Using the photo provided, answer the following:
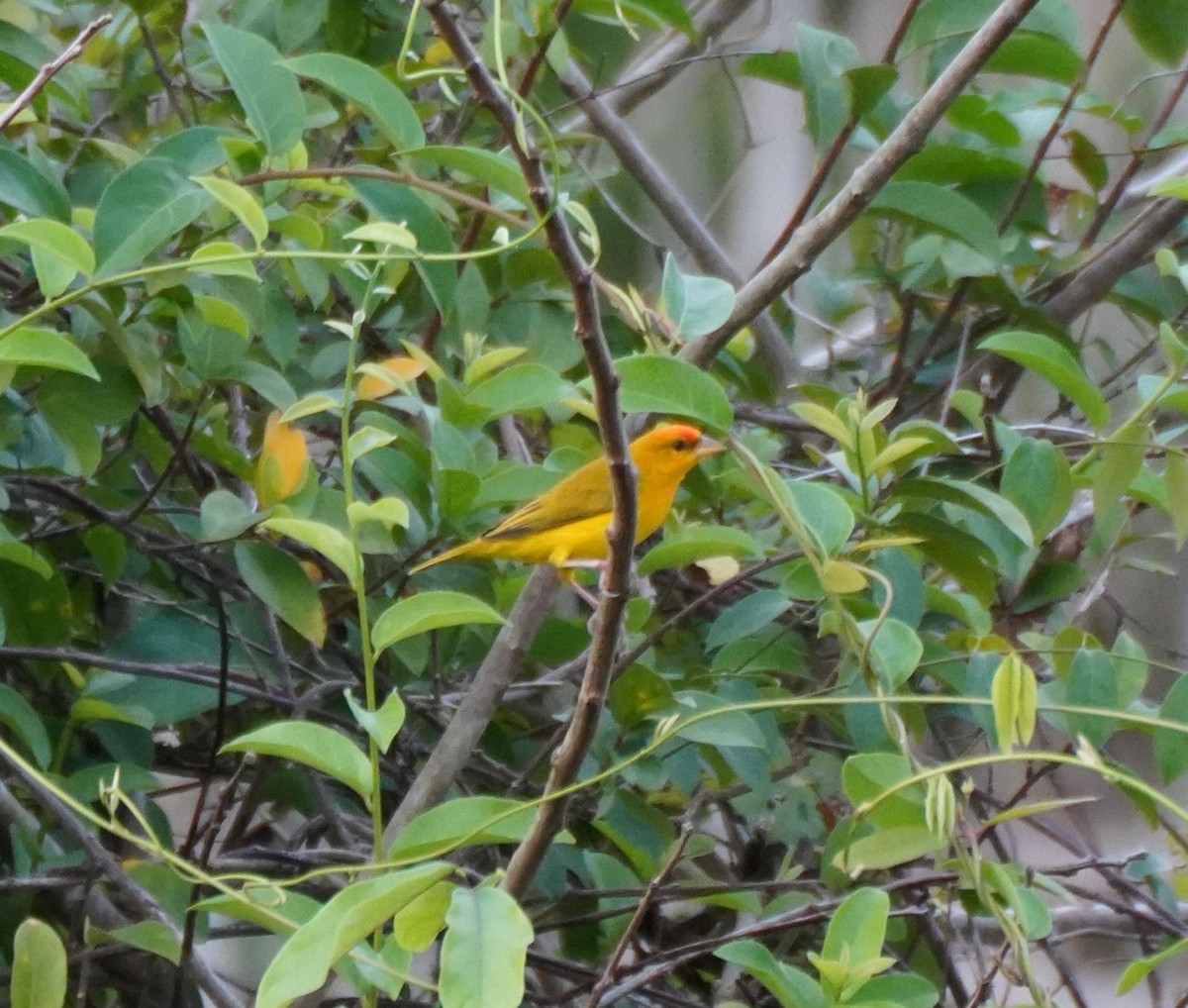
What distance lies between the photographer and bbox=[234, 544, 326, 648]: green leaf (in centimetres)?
137

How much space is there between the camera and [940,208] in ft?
5.08

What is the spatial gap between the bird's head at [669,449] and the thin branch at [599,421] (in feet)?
3.92

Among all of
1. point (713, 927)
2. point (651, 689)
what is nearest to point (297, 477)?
point (651, 689)

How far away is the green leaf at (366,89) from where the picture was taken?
3.32 feet

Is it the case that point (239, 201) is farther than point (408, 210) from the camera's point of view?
No

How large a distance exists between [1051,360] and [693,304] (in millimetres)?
420

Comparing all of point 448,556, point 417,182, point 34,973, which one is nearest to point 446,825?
point 34,973

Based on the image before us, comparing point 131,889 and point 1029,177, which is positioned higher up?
point 1029,177

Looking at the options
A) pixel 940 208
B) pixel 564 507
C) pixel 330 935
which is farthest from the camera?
pixel 564 507

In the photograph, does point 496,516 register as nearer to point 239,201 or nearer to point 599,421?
point 239,201

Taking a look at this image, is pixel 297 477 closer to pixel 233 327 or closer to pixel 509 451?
pixel 233 327

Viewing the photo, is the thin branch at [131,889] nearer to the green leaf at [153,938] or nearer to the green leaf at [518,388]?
the green leaf at [153,938]

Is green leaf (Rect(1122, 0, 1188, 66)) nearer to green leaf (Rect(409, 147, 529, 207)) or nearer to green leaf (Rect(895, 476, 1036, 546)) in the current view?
green leaf (Rect(895, 476, 1036, 546))

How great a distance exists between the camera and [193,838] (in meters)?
1.34
